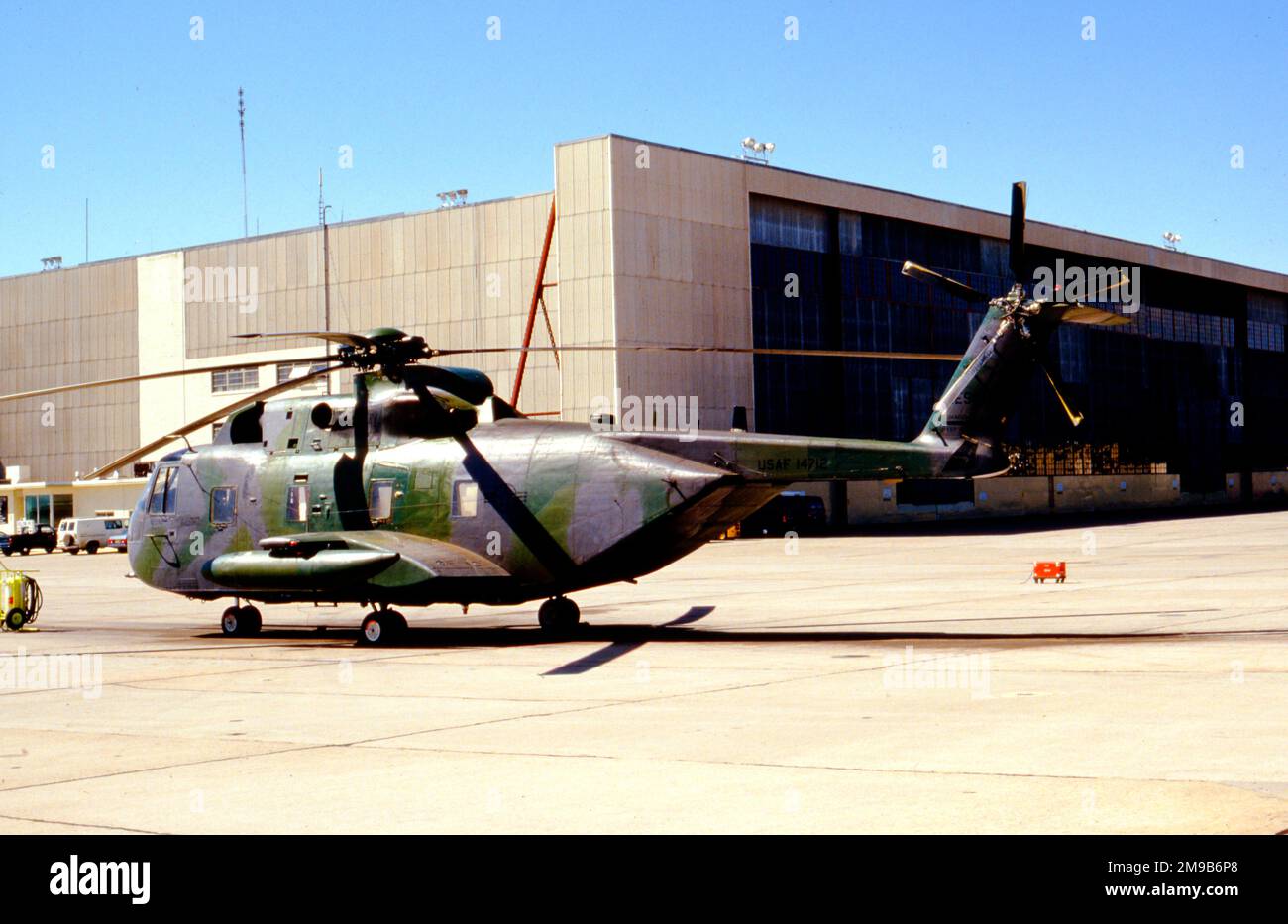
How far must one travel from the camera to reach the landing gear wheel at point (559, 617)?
23.9 m

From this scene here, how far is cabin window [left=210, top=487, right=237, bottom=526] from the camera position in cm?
2556

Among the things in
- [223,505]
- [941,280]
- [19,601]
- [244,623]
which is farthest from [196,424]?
[941,280]

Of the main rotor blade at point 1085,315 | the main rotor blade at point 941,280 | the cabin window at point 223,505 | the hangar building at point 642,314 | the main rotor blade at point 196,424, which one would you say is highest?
the hangar building at point 642,314

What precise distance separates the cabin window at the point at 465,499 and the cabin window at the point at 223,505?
15.4 feet

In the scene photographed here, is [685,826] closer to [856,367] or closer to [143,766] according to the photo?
[143,766]

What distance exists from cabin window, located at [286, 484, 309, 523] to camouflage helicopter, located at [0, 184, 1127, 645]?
0.03 meters

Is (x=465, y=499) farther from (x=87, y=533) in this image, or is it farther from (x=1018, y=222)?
(x=87, y=533)

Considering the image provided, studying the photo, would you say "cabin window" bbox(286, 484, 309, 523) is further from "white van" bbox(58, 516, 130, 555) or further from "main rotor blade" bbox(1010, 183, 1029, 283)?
"white van" bbox(58, 516, 130, 555)

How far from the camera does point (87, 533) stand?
236 feet

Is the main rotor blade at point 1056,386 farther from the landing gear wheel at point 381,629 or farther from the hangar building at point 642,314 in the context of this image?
the hangar building at point 642,314

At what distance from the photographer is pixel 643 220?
68875 millimetres

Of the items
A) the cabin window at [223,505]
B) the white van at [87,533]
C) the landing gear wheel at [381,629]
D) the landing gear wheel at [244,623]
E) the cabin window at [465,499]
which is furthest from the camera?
the white van at [87,533]

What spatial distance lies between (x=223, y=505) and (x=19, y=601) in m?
5.55

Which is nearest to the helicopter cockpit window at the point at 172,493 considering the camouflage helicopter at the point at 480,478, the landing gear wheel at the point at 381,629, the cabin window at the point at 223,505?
the camouflage helicopter at the point at 480,478
